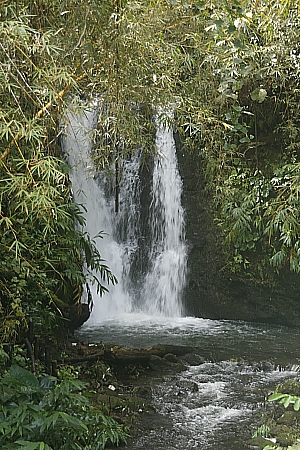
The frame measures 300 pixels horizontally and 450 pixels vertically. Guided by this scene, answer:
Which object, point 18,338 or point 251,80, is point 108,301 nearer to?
point 251,80

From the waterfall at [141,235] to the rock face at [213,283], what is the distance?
18cm

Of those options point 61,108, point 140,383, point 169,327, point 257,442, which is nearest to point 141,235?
point 169,327

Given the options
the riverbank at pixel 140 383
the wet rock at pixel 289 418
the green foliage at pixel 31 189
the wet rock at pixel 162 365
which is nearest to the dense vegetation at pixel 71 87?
the green foliage at pixel 31 189

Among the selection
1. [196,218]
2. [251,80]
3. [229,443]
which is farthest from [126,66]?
[196,218]

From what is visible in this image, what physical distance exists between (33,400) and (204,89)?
160 inches

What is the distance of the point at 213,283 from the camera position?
820 centimetres

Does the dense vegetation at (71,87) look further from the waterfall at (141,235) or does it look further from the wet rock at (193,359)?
the waterfall at (141,235)

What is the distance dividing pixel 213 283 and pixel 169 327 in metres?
1.25

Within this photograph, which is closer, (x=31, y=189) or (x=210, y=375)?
(x=31, y=189)

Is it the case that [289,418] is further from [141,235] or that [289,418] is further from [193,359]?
[141,235]

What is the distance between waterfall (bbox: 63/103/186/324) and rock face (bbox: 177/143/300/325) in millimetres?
181

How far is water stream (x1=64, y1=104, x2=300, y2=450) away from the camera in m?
3.81

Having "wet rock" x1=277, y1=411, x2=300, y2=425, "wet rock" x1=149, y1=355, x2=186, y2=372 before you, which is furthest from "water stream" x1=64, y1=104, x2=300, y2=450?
"wet rock" x1=277, y1=411, x2=300, y2=425

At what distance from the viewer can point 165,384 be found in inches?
182
